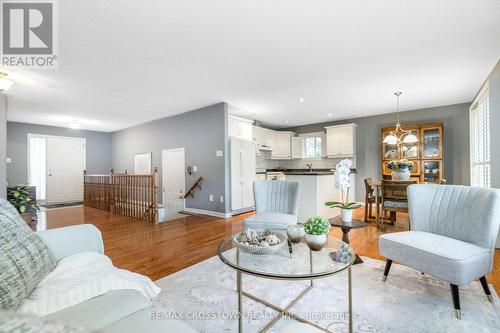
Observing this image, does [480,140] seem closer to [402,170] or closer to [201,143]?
[402,170]

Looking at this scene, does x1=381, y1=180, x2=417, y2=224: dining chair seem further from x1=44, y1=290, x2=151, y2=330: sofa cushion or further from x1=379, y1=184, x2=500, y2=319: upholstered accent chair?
x1=44, y1=290, x2=151, y2=330: sofa cushion

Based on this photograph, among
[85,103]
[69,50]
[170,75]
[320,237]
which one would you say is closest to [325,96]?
[170,75]

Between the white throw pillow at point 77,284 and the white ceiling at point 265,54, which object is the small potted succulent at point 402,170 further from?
the white throw pillow at point 77,284

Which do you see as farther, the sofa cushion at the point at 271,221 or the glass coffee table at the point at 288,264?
the sofa cushion at the point at 271,221

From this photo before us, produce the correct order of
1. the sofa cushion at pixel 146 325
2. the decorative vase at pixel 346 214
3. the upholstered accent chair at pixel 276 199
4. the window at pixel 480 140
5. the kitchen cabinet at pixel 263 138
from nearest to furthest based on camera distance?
the sofa cushion at pixel 146 325 < the decorative vase at pixel 346 214 < the upholstered accent chair at pixel 276 199 < the window at pixel 480 140 < the kitchen cabinet at pixel 263 138

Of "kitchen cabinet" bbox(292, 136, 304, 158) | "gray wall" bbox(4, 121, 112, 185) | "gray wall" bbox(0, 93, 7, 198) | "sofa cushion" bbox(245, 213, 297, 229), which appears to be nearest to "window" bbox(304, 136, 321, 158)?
"kitchen cabinet" bbox(292, 136, 304, 158)

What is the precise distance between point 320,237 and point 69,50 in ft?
11.6

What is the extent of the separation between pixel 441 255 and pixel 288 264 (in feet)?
3.90

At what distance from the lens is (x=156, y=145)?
6.86 meters

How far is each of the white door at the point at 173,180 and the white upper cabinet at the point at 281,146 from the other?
3107mm

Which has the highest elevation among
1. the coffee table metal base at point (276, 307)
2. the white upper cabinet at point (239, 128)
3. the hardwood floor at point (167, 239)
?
the white upper cabinet at point (239, 128)

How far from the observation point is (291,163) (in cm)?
802

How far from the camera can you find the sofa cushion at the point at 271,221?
2508mm

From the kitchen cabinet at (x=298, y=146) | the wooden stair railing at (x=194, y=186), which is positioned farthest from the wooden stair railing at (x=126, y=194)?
the kitchen cabinet at (x=298, y=146)
